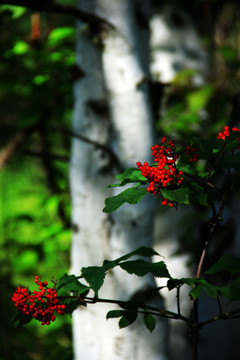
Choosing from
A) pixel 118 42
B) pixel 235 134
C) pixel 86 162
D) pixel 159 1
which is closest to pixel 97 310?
pixel 86 162

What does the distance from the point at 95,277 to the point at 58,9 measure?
2.87ft

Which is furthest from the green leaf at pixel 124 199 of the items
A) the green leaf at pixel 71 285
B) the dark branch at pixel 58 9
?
the dark branch at pixel 58 9

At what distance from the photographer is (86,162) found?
1.27m

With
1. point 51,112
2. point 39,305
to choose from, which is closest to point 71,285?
point 39,305

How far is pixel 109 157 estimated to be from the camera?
1239 mm

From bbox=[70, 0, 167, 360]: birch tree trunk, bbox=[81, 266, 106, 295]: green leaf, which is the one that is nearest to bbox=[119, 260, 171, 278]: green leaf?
bbox=[81, 266, 106, 295]: green leaf

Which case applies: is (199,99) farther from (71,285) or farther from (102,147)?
(71,285)

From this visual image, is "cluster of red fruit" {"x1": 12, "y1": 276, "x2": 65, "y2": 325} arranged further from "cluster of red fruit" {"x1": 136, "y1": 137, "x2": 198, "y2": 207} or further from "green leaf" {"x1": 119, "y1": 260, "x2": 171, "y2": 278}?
"cluster of red fruit" {"x1": 136, "y1": 137, "x2": 198, "y2": 207}

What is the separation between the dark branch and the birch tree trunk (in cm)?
4

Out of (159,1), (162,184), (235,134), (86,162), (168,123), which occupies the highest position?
(159,1)

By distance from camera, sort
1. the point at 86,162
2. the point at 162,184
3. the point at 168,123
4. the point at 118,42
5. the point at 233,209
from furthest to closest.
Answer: the point at 168,123 < the point at 233,209 < the point at 86,162 < the point at 118,42 < the point at 162,184

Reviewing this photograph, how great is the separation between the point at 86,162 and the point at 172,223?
0.67 meters

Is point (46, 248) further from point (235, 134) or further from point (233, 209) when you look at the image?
point (235, 134)

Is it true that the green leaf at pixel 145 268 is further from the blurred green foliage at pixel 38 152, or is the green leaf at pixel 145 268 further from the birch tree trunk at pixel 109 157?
the blurred green foliage at pixel 38 152
